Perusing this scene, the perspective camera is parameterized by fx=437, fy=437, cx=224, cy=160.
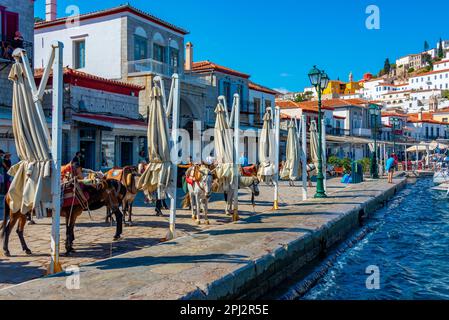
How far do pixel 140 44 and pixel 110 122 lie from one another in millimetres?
8719

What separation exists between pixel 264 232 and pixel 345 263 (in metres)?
2.01

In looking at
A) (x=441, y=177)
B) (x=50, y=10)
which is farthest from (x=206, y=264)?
(x=50, y=10)

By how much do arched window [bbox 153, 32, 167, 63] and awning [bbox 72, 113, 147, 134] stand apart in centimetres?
733

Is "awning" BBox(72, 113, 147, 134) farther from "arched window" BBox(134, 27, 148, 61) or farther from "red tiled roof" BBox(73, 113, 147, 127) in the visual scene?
"arched window" BBox(134, 27, 148, 61)

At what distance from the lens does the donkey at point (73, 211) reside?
297 inches

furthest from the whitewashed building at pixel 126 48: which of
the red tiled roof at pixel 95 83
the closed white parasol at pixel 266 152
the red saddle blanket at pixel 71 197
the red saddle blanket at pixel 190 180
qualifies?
the red saddle blanket at pixel 71 197

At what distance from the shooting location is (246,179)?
541 inches

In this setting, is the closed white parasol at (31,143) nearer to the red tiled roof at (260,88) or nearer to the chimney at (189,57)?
the chimney at (189,57)

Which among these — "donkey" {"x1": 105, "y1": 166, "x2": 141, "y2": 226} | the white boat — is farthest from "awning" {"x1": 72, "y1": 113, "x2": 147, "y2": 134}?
the white boat

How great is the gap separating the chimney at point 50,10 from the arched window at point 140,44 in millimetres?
6836

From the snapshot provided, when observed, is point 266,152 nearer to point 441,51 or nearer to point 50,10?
point 50,10

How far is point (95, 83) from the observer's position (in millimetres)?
21875

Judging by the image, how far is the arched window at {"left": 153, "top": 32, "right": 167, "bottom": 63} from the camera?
28.0 m
